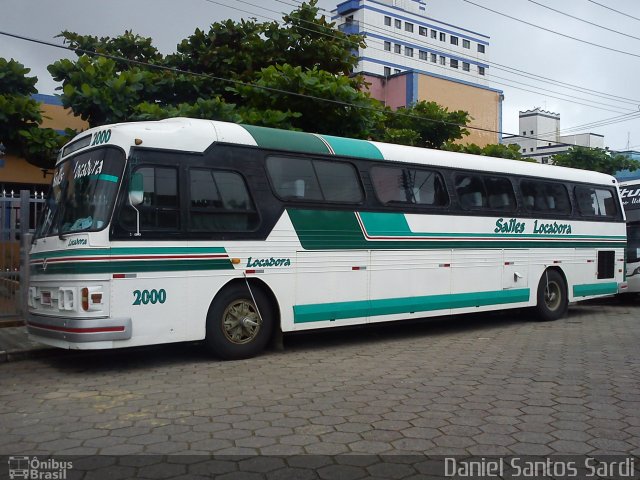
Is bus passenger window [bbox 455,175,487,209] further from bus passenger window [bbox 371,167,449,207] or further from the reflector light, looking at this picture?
the reflector light

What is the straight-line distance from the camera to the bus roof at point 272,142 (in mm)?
7426

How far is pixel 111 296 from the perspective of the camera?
6.97m

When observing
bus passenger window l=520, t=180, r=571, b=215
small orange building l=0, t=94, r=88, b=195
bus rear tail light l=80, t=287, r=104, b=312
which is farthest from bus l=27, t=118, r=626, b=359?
small orange building l=0, t=94, r=88, b=195

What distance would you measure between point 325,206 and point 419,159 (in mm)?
2160

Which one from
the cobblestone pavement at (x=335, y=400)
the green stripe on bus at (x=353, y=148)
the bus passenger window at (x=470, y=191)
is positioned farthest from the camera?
the bus passenger window at (x=470, y=191)

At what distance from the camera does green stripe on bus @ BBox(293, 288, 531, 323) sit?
8.68 metres

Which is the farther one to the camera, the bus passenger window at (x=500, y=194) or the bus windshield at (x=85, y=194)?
the bus passenger window at (x=500, y=194)

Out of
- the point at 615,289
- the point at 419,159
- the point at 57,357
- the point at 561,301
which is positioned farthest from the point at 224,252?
→ the point at 615,289

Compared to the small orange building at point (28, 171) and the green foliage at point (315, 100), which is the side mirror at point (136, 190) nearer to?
the green foliage at point (315, 100)

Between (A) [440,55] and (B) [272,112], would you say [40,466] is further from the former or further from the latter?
(A) [440,55]

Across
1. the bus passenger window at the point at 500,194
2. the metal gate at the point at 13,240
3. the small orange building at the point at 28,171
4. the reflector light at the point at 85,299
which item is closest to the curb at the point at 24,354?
the reflector light at the point at 85,299

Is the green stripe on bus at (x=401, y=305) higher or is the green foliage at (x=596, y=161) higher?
the green foliage at (x=596, y=161)

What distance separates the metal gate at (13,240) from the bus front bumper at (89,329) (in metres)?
3.27

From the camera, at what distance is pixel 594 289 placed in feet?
43.8
